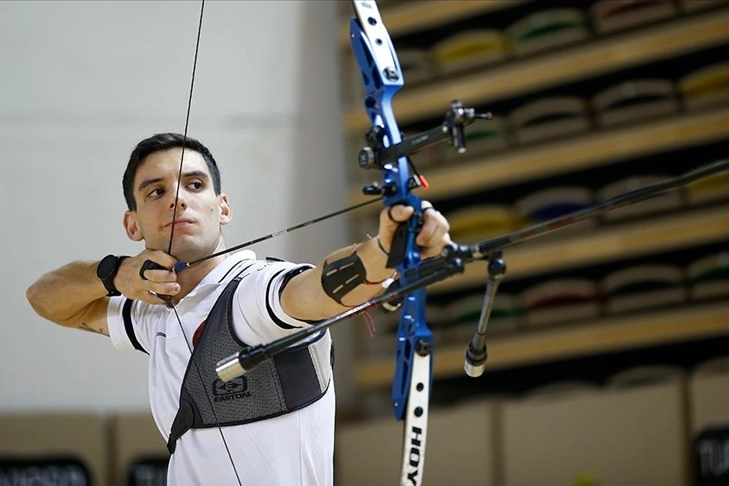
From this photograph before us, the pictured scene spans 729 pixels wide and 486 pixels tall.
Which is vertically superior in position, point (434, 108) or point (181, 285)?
point (434, 108)

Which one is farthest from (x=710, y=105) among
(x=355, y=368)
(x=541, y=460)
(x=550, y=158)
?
(x=355, y=368)

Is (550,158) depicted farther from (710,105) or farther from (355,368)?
(355,368)

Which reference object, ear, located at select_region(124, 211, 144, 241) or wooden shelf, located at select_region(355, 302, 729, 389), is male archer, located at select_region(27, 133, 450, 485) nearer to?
ear, located at select_region(124, 211, 144, 241)

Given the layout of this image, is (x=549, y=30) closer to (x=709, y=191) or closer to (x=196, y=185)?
(x=709, y=191)

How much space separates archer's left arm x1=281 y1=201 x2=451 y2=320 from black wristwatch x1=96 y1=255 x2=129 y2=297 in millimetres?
344

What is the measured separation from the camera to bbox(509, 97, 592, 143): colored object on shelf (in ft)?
14.3

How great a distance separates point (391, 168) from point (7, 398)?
1.10 metres

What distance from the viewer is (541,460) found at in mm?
3982

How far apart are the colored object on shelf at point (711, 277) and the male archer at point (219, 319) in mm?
2549

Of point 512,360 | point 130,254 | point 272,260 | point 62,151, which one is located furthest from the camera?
point 512,360

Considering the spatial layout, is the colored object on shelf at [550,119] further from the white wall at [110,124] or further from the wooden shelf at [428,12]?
the white wall at [110,124]

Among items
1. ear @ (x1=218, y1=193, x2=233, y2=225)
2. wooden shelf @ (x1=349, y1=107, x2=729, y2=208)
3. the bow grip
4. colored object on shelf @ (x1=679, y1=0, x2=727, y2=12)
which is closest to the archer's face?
ear @ (x1=218, y1=193, x2=233, y2=225)

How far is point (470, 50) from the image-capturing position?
14.6 feet

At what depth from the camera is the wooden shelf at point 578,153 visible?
13.6 ft
